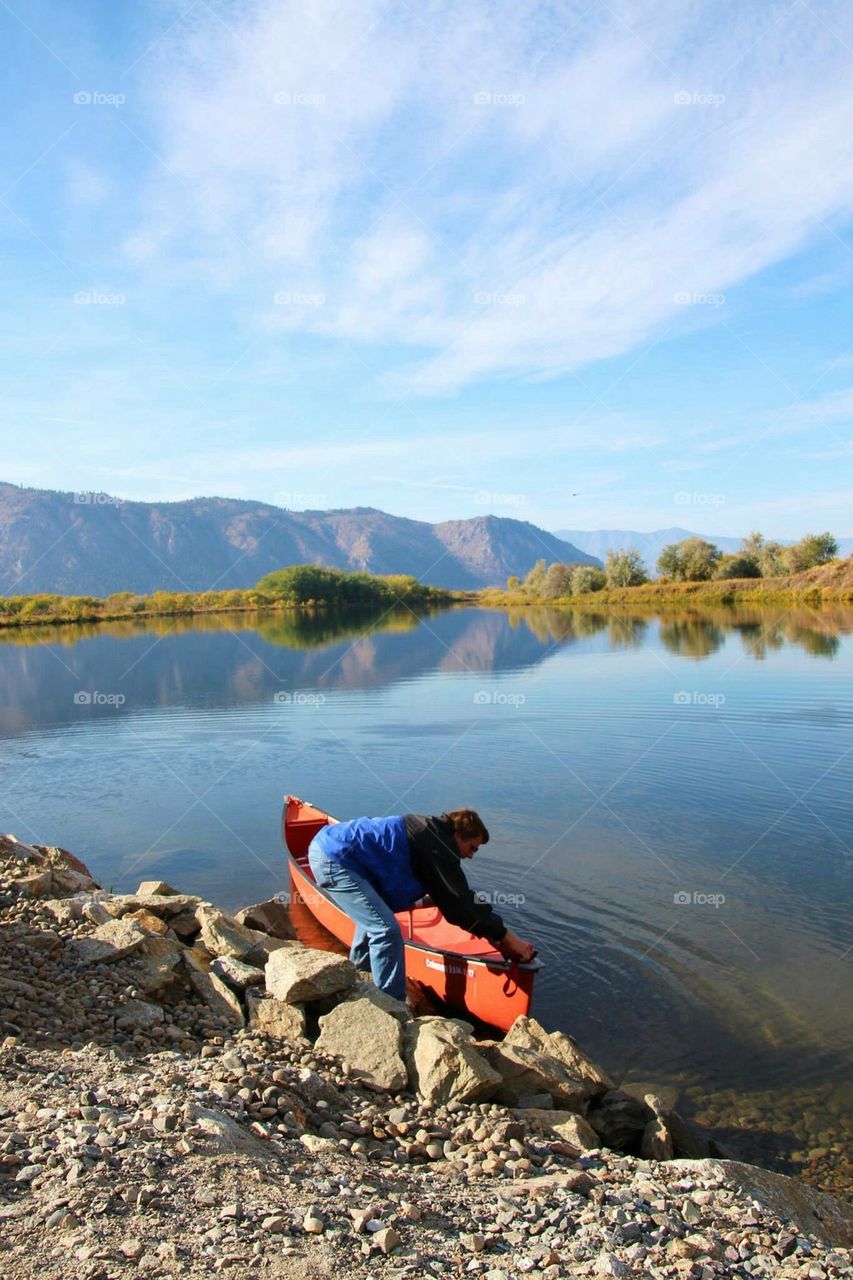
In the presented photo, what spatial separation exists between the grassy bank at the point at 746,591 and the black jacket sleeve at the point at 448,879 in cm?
8300

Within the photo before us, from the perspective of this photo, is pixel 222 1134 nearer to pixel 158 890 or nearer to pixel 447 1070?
pixel 447 1070

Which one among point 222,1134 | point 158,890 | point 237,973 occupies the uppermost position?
point 222,1134

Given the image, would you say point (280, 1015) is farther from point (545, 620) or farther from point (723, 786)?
point (545, 620)

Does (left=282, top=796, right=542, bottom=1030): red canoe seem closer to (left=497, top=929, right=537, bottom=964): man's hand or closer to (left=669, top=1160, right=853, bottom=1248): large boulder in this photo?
(left=497, top=929, right=537, bottom=964): man's hand

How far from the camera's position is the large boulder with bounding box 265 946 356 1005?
7.84 metres

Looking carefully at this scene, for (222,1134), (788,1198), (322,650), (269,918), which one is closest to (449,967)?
(269,918)

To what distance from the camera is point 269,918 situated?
12602mm

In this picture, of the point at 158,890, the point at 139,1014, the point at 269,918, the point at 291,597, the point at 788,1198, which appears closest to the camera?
the point at 788,1198

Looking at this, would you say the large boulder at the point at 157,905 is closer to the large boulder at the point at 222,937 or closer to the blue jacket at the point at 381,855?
the large boulder at the point at 222,937

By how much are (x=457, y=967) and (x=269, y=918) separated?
4043 mm

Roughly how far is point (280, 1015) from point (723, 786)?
14.2 metres

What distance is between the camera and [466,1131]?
6.41 meters

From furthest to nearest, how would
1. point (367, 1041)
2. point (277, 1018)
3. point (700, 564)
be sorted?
point (700, 564), point (277, 1018), point (367, 1041)

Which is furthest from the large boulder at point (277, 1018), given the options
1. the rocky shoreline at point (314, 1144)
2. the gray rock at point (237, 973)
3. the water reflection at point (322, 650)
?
the water reflection at point (322, 650)
